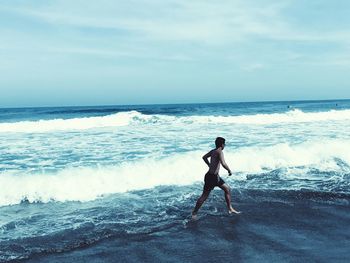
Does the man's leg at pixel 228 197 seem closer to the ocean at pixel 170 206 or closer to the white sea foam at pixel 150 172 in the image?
the ocean at pixel 170 206

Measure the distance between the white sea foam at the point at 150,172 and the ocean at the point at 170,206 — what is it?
0.03m

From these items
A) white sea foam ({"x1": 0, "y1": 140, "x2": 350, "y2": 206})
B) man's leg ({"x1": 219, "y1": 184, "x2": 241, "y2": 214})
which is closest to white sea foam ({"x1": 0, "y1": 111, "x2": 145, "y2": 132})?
white sea foam ({"x1": 0, "y1": 140, "x2": 350, "y2": 206})

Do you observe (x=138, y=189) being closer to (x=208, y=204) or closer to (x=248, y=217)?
(x=208, y=204)

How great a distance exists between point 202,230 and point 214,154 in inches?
64.0

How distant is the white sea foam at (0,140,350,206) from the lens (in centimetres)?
988

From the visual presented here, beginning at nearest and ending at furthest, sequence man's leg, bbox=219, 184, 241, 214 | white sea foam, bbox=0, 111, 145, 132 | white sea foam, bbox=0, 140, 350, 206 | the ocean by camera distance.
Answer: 1. the ocean
2. man's leg, bbox=219, 184, 241, 214
3. white sea foam, bbox=0, 140, 350, 206
4. white sea foam, bbox=0, 111, 145, 132

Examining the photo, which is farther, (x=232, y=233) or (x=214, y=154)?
(x=214, y=154)

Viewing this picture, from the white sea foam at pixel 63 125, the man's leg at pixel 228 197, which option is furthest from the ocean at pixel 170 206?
the white sea foam at pixel 63 125

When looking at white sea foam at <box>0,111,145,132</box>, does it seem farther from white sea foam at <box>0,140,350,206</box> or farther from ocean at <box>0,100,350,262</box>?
white sea foam at <box>0,140,350,206</box>

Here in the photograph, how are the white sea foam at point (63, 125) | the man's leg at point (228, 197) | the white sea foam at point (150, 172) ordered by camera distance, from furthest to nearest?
the white sea foam at point (63, 125), the white sea foam at point (150, 172), the man's leg at point (228, 197)

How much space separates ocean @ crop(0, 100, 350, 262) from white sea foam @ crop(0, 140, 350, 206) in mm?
32

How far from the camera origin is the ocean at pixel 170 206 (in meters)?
6.03

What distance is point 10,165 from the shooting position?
12820mm

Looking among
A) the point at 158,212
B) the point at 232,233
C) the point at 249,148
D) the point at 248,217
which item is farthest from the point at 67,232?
the point at 249,148
